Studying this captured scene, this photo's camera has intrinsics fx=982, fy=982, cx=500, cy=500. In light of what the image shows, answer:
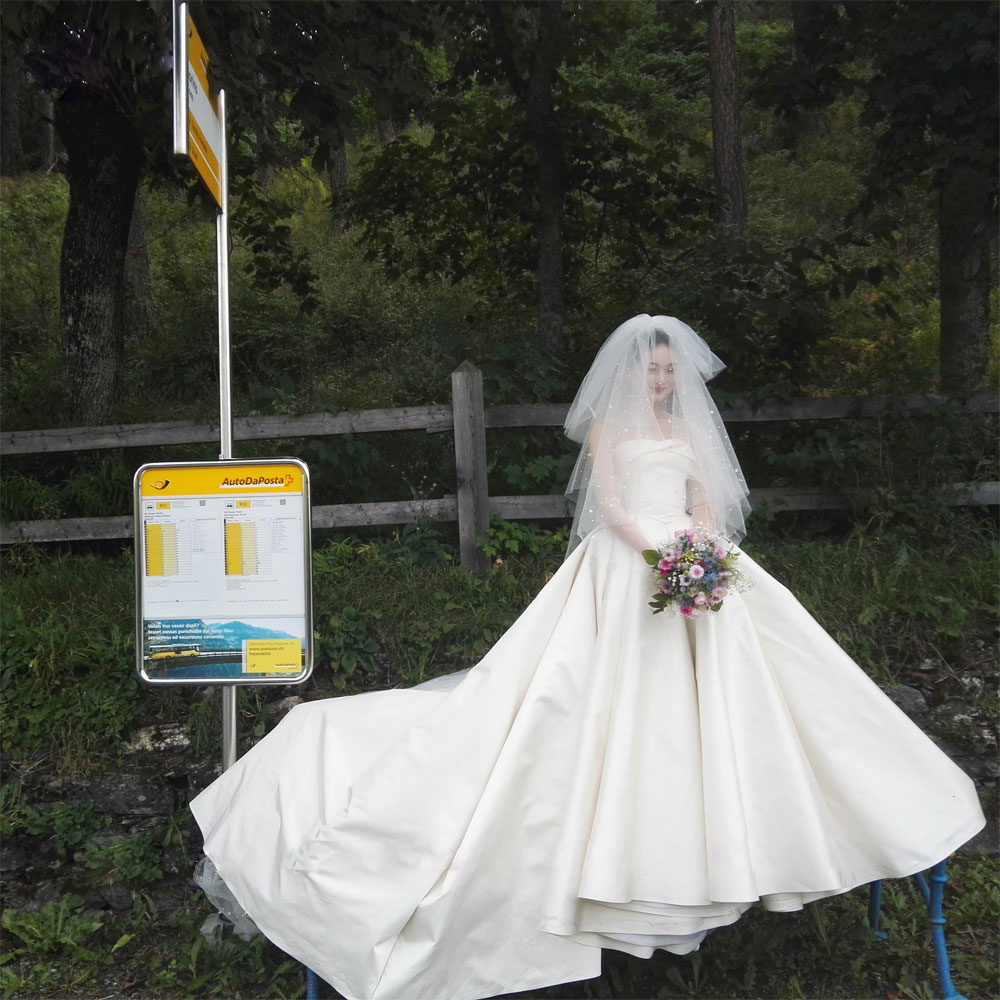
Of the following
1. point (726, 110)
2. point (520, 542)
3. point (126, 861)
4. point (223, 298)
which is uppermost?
point (726, 110)

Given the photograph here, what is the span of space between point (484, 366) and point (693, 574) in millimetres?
3418

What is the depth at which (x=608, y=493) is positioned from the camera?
3.26 m

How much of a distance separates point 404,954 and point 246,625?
111cm

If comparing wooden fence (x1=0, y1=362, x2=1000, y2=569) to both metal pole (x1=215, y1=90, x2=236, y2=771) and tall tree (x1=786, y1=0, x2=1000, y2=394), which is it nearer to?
tall tree (x1=786, y1=0, x2=1000, y2=394)

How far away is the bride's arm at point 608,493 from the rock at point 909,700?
6.27ft

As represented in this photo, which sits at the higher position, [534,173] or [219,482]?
[534,173]

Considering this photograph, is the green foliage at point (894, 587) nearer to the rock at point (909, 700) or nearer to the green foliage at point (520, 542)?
the rock at point (909, 700)

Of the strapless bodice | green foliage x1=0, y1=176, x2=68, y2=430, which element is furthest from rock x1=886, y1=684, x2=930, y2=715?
green foliage x1=0, y1=176, x2=68, y2=430

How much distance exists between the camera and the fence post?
543 centimetres

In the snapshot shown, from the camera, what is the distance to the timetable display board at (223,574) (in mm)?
3152

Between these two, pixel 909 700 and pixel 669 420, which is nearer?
pixel 669 420

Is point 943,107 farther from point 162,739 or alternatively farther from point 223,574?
point 162,739

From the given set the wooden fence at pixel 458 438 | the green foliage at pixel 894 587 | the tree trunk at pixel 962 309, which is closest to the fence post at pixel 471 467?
the wooden fence at pixel 458 438

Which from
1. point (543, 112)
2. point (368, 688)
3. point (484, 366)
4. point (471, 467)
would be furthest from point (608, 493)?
point (543, 112)
